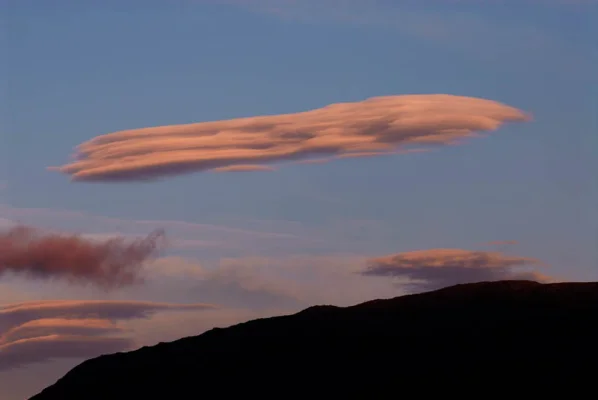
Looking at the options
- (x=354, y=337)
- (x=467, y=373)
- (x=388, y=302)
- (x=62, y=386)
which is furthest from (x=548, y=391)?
(x=62, y=386)

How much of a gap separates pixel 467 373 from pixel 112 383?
122 ft

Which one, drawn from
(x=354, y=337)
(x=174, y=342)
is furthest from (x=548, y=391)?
(x=174, y=342)

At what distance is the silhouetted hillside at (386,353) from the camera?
81688 millimetres

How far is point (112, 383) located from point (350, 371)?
26252 millimetres

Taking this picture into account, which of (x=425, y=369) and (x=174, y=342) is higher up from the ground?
(x=174, y=342)

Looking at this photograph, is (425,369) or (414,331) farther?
(414,331)

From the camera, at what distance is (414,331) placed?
93875 millimetres

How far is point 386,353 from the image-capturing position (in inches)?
3541

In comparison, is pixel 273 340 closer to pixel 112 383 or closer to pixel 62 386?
pixel 112 383

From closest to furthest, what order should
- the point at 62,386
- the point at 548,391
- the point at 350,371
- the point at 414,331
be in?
the point at 548,391 → the point at 350,371 → the point at 414,331 → the point at 62,386

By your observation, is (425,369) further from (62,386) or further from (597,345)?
(62,386)

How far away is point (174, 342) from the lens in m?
105

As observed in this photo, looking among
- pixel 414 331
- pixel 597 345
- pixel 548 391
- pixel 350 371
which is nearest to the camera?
pixel 548 391

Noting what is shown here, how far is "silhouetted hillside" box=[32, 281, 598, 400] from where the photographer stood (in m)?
81.7
